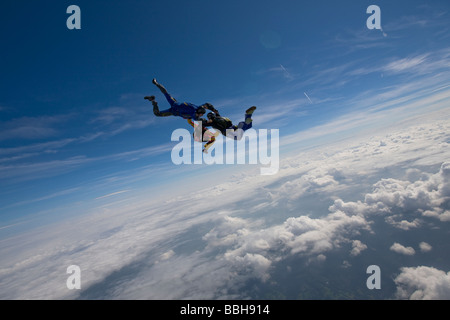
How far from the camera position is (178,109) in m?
7.11

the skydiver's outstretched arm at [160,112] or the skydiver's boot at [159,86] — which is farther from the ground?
the skydiver's boot at [159,86]

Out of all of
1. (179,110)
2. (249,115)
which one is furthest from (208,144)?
(249,115)

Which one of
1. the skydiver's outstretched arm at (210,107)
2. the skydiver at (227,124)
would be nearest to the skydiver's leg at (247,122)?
the skydiver at (227,124)

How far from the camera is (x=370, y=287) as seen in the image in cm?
10431

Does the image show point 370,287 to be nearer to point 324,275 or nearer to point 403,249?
point 324,275

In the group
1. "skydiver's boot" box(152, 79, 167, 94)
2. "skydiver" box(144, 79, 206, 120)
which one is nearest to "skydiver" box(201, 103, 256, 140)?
"skydiver" box(144, 79, 206, 120)

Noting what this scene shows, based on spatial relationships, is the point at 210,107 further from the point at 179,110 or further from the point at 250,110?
the point at 250,110

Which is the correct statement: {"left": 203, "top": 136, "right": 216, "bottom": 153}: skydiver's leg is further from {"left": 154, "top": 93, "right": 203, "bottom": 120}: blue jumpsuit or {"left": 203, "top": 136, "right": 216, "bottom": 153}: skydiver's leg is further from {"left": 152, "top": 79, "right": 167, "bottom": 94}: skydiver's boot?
{"left": 152, "top": 79, "right": 167, "bottom": 94}: skydiver's boot

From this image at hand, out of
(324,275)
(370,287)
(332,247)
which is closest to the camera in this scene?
(370,287)

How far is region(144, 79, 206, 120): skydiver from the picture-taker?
6766 mm

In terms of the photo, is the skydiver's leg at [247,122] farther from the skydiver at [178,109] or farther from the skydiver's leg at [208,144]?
the skydiver at [178,109]

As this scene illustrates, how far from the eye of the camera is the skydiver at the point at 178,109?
22.2 feet

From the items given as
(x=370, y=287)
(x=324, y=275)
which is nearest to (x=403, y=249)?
(x=370, y=287)
